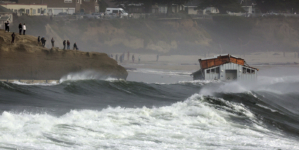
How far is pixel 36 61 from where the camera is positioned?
130 ft

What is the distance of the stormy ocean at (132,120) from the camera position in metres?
17.0

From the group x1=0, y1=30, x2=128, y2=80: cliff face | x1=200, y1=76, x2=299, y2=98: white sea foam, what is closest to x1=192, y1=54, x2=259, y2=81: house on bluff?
x1=200, y1=76, x2=299, y2=98: white sea foam

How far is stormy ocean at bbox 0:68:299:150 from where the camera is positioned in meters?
17.0

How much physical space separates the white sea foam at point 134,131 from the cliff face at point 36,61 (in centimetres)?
1776

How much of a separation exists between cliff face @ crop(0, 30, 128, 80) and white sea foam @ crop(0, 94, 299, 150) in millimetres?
17761

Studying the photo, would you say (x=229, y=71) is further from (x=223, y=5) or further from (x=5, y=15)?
(x=223, y=5)

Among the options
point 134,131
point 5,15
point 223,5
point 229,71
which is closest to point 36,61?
point 229,71

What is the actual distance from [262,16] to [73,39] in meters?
52.8

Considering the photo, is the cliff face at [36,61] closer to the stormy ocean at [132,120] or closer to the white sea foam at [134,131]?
the stormy ocean at [132,120]

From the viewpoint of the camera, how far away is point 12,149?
14.8 meters

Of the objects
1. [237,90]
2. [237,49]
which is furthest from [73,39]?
[237,90]

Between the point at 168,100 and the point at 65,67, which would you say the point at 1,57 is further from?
the point at 168,100

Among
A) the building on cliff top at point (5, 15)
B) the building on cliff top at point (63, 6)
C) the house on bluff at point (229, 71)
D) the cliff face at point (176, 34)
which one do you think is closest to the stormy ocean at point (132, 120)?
the house on bluff at point (229, 71)

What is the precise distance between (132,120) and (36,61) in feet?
68.6
